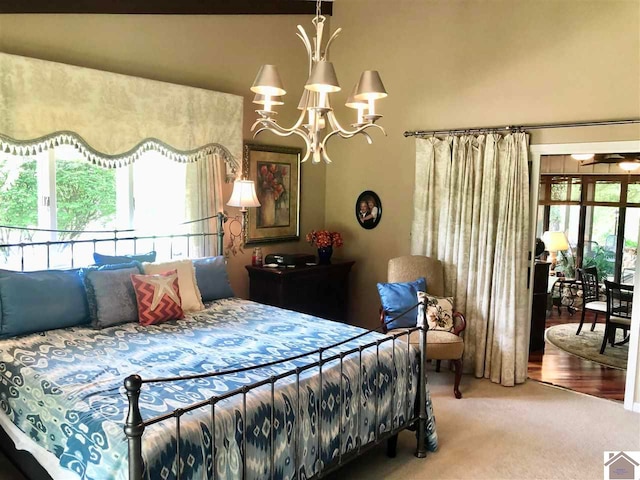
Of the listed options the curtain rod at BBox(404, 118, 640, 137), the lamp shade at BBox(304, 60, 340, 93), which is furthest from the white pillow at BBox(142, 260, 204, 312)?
the curtain rod at BBox(404, 118, 640, 137)

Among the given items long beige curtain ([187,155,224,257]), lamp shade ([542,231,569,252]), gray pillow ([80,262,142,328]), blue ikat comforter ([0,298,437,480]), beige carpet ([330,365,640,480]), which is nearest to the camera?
blue ikat comforter ([0,298,437,480])

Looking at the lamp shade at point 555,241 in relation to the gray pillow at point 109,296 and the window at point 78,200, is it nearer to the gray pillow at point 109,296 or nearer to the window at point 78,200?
the window at point 78,200

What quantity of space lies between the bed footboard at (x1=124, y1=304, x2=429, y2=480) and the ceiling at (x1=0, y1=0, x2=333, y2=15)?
2820mm

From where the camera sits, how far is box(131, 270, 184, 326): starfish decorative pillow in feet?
11.3

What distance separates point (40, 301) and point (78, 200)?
105 centimetres

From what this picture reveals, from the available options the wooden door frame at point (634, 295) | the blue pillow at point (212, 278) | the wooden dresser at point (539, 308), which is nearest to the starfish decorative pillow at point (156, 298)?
the blue pillow at point (212, 278)

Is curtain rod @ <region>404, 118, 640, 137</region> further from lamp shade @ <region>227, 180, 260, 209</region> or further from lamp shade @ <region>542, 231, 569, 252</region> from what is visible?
lamp shade @ <region>542, 231, 569, 252</region>

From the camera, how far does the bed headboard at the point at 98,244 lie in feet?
11.9

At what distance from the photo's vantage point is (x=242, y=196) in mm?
4488

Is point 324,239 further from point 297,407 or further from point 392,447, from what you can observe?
point 297,407

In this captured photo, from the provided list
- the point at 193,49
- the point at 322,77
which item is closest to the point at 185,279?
the point at 322,77

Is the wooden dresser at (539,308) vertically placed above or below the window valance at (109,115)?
below

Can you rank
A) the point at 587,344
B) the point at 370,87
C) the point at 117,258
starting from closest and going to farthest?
the point at 370,87 < the point at 117,258 < the point at 587,344

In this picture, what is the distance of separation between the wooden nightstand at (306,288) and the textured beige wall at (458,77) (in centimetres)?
40
